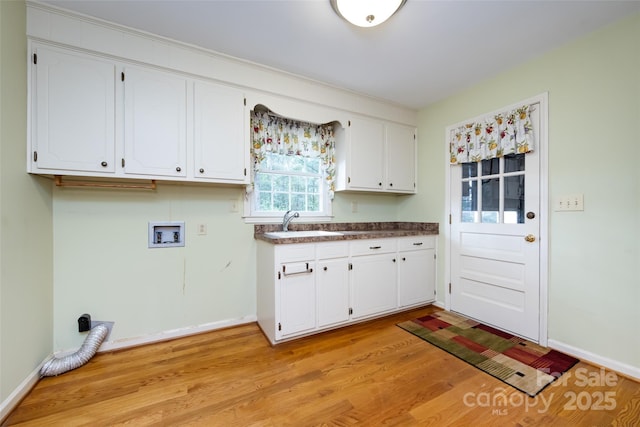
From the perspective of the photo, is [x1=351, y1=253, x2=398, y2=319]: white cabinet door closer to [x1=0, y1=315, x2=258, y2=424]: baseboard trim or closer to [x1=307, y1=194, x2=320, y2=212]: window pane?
[x1=307, y1=194, x2=320, y2=212]: window pane

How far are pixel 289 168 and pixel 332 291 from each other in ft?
4.59

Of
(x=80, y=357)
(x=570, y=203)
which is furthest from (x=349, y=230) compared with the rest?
(x=80, y=357)

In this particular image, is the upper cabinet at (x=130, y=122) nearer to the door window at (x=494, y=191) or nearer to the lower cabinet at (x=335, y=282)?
the lower cabinet at (x=335, y=282)

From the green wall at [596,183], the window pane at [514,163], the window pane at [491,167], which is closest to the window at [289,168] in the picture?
the window pane at [491,167]

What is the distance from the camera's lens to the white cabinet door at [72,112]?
1625mm

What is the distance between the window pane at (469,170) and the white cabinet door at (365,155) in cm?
86

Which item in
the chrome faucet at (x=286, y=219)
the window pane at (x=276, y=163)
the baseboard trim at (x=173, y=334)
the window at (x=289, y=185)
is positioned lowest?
the baseboard trim at (x=173, y=334)

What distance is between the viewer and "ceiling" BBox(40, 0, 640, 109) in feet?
5.29

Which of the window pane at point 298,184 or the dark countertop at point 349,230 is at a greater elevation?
the window pane at point 298,184

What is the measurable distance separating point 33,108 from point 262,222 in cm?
176

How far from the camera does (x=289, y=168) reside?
9.19ft

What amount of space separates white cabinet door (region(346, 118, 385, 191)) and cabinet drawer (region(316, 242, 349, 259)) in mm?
740

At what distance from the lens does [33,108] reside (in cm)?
161

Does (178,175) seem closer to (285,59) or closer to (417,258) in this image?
(285,59)
